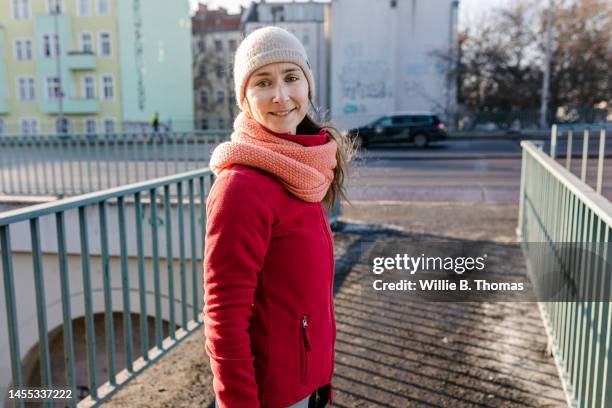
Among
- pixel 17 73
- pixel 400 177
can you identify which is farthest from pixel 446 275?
pixel 17 73

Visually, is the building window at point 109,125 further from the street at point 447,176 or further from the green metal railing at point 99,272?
the green metal railing at point 99,272

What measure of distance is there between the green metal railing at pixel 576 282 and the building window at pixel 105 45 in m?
42.8

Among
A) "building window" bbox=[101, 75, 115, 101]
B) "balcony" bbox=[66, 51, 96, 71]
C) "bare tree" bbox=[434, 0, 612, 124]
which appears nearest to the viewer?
"bare tree" bbox=[434, 0, 612, 124]

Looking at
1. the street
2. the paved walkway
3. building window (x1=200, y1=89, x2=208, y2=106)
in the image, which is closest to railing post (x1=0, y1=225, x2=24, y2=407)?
the paved walkway

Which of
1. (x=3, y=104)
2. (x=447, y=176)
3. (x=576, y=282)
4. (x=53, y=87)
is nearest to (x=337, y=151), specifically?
(x=576, y=282)

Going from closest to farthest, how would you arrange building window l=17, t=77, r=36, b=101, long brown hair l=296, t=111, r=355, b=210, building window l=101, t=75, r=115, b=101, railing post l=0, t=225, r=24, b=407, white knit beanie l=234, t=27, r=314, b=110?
white knit beanie l=234, t=27, r=314, b=110 → long brown hair l=296, t=111, r=355, b=210 → railing post l=0, t=225, r=24, b=407 → building window l=101, t=75, r=115, b=101 → building window l=17, t=77, r=36, b=101

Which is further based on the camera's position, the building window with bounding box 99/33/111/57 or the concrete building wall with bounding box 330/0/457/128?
the building window with bounding box 99/33/111/57

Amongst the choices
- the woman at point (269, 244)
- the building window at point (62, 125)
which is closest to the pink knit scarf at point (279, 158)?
the woman at point (269, 244)

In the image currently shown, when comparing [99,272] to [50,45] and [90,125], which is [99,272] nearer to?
[90,125]

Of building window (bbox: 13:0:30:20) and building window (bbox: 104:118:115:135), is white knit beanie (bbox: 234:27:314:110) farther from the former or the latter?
building window (bbox: 13:0:30:20)

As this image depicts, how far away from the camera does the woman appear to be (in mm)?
1736

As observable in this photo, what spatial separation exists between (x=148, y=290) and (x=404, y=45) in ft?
122

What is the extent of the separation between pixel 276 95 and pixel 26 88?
48.3 metres

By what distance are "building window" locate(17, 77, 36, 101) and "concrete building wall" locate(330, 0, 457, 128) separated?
73.5ft
